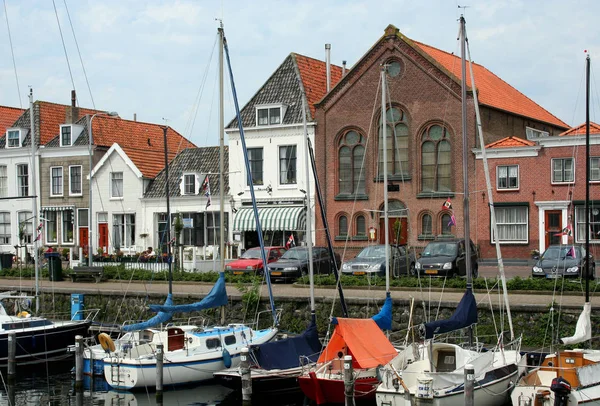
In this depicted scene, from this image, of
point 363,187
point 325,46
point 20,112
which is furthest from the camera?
point 20,112

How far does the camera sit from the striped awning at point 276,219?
169 feet

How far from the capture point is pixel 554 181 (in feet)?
150

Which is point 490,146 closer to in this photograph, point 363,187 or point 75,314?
point 363,187

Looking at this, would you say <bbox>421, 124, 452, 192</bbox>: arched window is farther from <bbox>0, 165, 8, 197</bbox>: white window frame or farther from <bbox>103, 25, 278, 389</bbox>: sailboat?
<bbox>0, 165, 8, 197</bbox>: white window frame

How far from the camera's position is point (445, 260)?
122ft

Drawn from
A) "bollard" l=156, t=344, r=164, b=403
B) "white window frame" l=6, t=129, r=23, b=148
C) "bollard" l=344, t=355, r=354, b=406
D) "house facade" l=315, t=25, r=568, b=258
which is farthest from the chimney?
"bollard" l=344, t=355, r=354, b=406

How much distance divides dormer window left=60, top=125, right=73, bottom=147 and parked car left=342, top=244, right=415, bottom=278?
28.0m

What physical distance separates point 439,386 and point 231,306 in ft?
44.3

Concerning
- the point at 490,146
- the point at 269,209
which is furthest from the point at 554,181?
the point at 269,209

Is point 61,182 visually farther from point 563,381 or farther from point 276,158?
point 563,381

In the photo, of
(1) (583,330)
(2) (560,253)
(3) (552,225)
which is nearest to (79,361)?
(1) (583,330)

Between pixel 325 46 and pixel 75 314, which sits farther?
pixel 325 46

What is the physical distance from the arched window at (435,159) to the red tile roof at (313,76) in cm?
755

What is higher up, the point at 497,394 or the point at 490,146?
the point at 490,146
